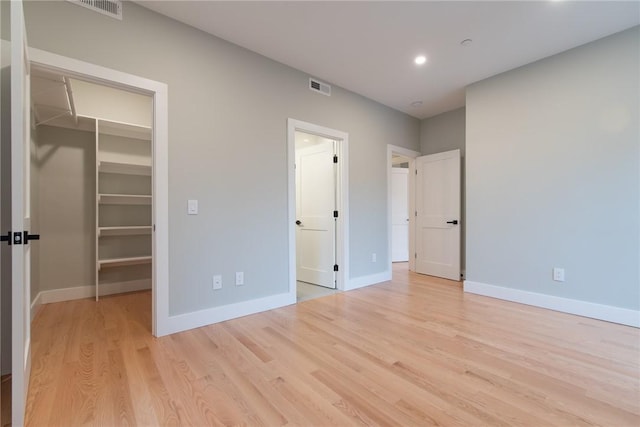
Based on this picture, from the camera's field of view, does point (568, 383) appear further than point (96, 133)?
No

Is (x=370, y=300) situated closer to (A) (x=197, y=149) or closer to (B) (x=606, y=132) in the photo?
(A) (x=197, y=149)

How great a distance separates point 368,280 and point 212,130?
113 inches

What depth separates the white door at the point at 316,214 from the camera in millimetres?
3902

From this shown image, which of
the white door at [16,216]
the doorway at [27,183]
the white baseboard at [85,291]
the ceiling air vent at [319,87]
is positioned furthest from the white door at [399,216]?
the white door at [16,216]

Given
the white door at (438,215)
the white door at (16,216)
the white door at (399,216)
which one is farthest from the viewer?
the white door at (399,216)

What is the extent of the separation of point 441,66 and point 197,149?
2867mm

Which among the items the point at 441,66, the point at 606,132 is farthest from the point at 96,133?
the point at 606,132

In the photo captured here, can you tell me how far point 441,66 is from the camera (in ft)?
10.7

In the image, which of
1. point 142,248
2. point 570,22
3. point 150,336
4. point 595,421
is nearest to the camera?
point 595,421

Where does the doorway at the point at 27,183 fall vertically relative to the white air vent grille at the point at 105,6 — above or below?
below

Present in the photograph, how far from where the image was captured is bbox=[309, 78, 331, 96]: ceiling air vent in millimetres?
3457

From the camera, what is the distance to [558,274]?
3.03 metres

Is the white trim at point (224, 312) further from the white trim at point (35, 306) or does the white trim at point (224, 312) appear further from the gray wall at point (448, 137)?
the gray wall at point (448, 137)

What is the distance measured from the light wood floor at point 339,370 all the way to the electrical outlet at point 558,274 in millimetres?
379
